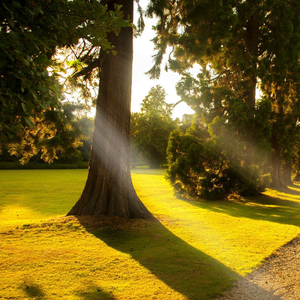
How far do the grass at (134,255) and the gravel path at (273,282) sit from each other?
18 centimetres

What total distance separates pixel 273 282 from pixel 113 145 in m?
5.06

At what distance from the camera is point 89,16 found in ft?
8.84

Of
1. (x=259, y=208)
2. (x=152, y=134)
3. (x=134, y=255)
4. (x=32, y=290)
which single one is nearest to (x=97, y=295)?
(x=32, y=290)

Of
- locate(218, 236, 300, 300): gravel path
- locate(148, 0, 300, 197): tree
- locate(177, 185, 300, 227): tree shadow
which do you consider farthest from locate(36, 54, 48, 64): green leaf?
locate(177, 185, 300, 227): tree shadow

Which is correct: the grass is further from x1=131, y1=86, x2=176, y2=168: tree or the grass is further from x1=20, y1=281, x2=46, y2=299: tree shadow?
x1=131, y1=86, x2=176, y2=168: tree

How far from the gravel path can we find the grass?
0.18 m

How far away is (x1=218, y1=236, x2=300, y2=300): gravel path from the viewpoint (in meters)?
3.69

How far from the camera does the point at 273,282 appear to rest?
4145mm

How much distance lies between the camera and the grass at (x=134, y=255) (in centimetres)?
380

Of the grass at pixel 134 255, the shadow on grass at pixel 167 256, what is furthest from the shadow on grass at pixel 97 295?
the shadow on grass at pixel 167 256

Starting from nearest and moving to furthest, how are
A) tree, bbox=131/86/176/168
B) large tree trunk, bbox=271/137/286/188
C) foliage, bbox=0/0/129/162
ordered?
foliage, bbox=0/0/129/162 < large tree trunk, bbox=271/137/286/188 < tree, bbox=131/86/176/168

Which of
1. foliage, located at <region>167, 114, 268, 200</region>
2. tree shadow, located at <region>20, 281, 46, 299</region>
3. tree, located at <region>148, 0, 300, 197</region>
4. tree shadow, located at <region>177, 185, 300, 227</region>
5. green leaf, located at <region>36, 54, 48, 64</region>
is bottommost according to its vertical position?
tree shadow, located at <region>177, 185, 300, 227</region>

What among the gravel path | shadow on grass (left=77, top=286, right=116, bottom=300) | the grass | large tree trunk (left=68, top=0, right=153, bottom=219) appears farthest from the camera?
large tree trunk (left=68, top=0, right=153, bottom=219)

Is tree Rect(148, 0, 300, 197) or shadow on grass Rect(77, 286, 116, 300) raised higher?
tree Rect(148, 0, 300, 197)
